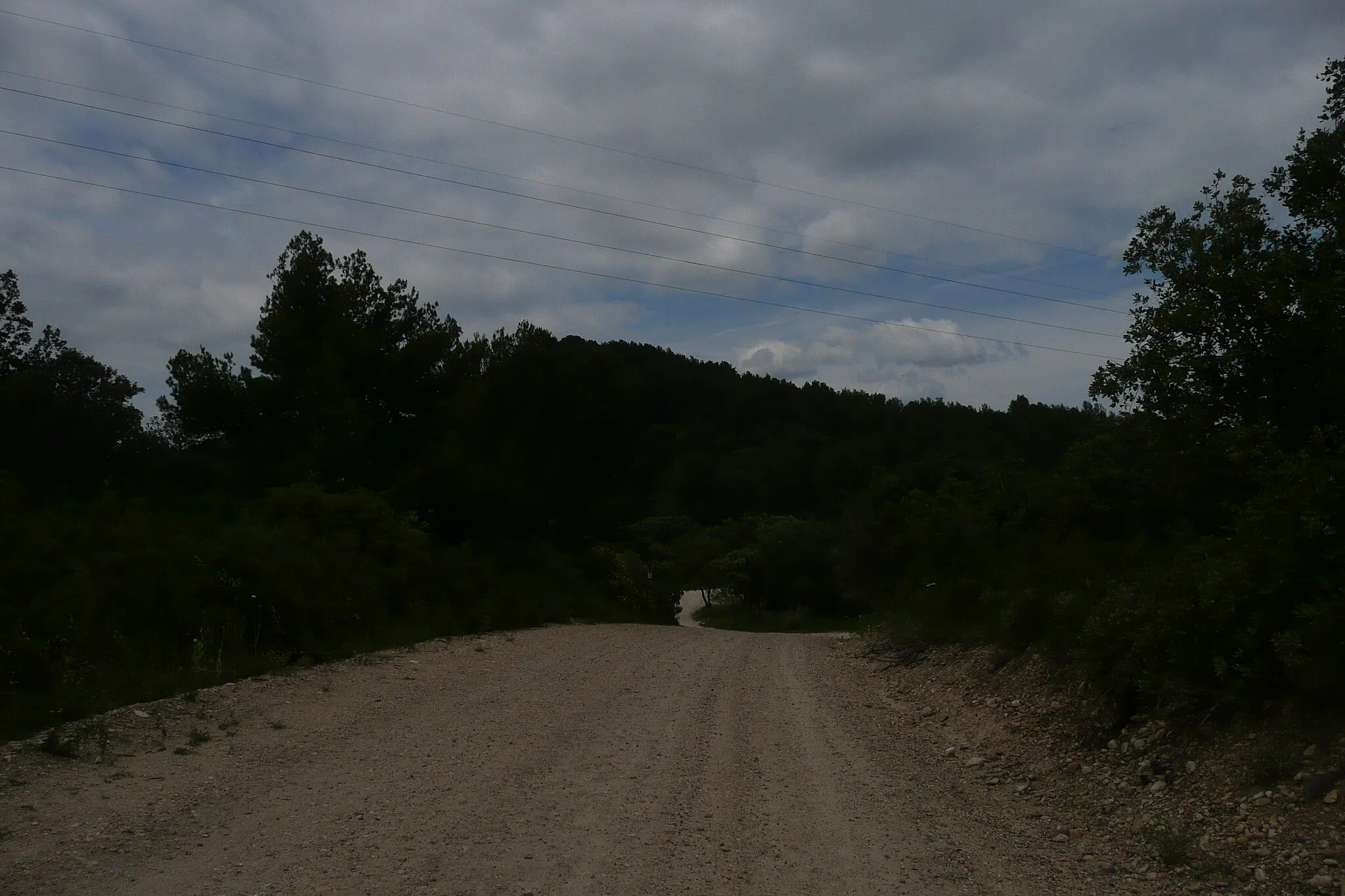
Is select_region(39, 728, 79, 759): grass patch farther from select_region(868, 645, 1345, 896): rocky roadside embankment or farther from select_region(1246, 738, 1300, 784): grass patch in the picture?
select_region(1246, 738, 1300, 784): grass patch

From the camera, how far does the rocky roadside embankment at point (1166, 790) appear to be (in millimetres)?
5551

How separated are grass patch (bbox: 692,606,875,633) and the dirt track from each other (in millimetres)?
29652

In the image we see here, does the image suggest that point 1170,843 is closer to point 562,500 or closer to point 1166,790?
point 1166,790

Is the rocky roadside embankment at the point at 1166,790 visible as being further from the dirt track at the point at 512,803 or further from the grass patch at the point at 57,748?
the grass patch at the point at 57,748

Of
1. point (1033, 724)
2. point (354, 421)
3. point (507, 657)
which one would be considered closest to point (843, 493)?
point (354, 421)

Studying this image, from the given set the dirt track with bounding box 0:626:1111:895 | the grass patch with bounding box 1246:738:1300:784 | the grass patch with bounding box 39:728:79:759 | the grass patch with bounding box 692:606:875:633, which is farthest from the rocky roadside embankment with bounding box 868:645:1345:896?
the grass patch with bounding box 692:606:875:633

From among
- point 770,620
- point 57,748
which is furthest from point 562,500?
point 57,748

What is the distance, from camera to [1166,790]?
6.96 metres

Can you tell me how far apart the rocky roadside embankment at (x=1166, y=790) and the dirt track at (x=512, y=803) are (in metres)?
0.40

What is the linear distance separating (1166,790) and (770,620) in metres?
46.1

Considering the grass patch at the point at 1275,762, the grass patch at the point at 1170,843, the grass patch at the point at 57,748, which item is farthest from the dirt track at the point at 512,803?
the grass patch at the point at 1275,762

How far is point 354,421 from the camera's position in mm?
25156

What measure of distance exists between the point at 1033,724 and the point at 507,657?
383 inches

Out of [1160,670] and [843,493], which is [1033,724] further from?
[843,493]
